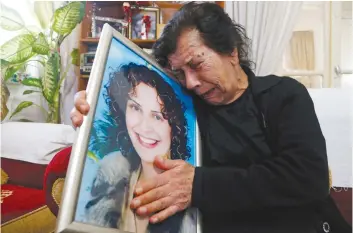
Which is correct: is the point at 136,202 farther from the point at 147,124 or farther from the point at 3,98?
the point at 3,98

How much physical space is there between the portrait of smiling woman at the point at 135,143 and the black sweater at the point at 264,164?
0.09 m

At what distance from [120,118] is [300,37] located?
251 cm

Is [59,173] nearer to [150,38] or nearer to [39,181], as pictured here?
[39,181]

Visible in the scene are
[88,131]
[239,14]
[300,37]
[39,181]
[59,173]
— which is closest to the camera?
→ [88,131]

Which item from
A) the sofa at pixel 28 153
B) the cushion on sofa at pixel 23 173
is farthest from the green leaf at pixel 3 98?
the cushion on sofa at pixel 23 173

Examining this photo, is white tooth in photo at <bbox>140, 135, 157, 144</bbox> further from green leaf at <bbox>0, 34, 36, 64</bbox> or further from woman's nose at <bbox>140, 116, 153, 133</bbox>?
green leaf at <bbox>0, 34, 36, 64</bbox>

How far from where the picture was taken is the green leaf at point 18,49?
2.38m

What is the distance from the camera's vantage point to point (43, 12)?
2613mm

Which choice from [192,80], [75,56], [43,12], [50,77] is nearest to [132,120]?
[192,80]

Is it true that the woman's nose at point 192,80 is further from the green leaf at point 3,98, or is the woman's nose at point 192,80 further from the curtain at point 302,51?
the curtain at point 302,51

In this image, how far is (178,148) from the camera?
2.47ft

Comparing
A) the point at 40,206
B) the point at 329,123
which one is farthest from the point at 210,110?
A: the point at 40,206

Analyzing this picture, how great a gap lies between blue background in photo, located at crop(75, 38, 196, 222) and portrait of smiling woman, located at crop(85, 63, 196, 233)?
0.01 metres

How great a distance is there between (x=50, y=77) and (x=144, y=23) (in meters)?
0.91
